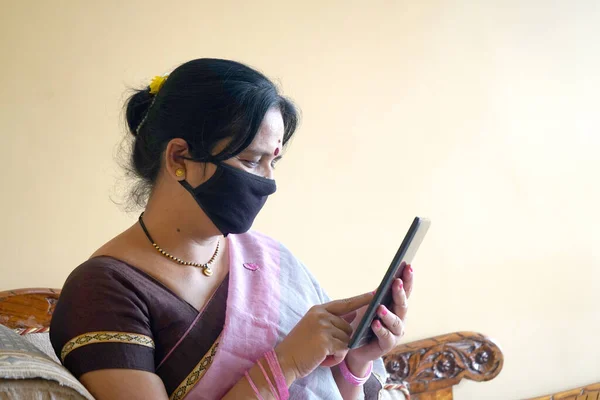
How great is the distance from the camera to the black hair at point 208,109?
1.04 meters

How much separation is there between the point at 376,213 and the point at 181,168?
37.7 inches

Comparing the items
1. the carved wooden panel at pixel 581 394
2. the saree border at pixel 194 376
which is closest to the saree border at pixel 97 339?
the saree border at pixel 194 376

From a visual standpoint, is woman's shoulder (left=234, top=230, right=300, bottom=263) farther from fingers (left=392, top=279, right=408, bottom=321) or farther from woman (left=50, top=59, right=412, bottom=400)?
fingers (left=392, top=279, right=408, bottom=321)

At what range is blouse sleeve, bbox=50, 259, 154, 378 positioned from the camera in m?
0.90

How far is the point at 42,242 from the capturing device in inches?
58.6

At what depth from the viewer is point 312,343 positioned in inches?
39.5

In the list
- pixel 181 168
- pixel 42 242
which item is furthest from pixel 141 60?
pixel 181 168

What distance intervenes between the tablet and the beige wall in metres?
0.80

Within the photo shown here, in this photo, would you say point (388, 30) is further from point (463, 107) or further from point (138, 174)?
point (138, 174)

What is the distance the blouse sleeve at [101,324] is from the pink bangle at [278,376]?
193mm

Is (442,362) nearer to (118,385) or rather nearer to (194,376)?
(194,376)

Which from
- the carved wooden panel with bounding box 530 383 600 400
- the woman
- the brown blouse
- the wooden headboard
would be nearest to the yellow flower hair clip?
the woman

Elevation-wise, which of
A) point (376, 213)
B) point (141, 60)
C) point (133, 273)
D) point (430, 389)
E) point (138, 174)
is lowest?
point (430, 389)

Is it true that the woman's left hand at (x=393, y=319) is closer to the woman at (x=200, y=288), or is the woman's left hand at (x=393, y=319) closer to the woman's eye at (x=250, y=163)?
the woman at (x=200, y=288)
